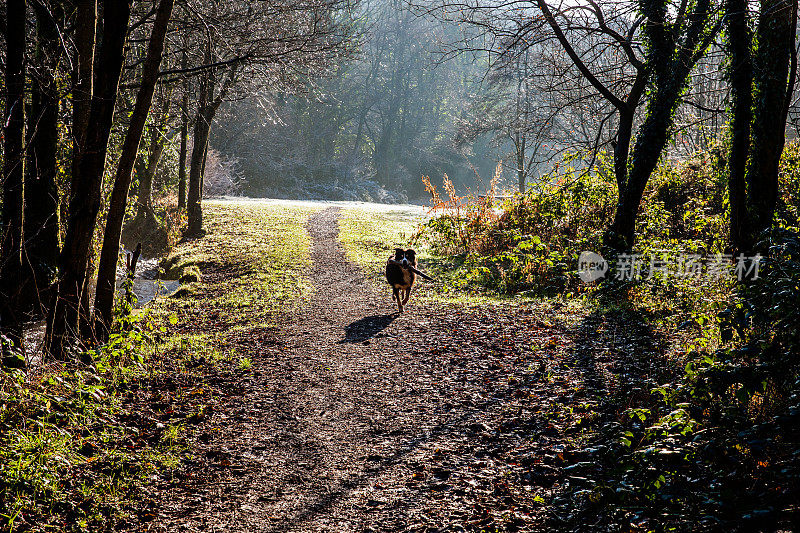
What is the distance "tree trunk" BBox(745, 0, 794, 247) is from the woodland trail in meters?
3.06

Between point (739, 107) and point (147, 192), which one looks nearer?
point (739, 107)

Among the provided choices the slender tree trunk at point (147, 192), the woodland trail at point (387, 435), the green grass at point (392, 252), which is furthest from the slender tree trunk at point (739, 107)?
the slender tree trunk at point (147, 192)

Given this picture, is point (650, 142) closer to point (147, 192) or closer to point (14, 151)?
point (14, 151)

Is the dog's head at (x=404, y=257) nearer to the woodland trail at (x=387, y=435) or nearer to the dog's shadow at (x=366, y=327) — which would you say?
the dog's shadow at (x=366, y=327)

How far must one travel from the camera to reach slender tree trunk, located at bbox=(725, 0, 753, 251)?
6965 mm

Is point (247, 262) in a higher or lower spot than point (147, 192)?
A: lower

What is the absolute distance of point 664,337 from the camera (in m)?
6.69

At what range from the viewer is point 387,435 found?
5.02m

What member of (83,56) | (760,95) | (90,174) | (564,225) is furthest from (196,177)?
(760,95)

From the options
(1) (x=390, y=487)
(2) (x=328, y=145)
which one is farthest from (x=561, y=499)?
(2) (x=328, y=145)

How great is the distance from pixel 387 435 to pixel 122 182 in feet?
15.6

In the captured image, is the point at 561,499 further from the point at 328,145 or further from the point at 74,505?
the point at 328,145

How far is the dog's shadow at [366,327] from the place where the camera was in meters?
8.18

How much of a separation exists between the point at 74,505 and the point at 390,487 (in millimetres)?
2272
